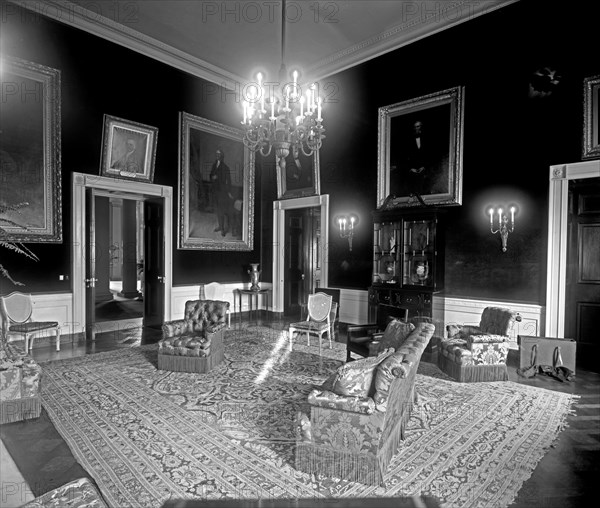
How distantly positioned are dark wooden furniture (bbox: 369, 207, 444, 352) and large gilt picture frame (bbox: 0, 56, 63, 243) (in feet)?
19.8

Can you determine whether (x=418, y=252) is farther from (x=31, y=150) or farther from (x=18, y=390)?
(x=31, y=150)

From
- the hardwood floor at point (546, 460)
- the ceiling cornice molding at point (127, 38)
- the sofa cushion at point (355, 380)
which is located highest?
the ceiling cornice molding at point (127, 38)

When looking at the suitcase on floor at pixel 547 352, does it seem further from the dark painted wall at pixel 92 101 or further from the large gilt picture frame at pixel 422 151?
the dark painted wall at pixel 92 101

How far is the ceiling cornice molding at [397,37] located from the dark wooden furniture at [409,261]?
3502 mm

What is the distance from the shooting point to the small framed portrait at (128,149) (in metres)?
7.45

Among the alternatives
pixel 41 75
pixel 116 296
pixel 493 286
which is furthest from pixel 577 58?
pixel 116 296

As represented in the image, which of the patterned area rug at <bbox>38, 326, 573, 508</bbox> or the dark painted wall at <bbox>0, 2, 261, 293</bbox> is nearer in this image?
the patterned area rug at <bbox>38, 326, 573, 508</bbox>

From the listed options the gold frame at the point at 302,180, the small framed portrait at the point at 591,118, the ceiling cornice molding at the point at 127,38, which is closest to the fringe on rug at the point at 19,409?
the ceiling cornice molding at the point at 127,38

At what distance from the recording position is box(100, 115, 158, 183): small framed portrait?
7445 millimetres

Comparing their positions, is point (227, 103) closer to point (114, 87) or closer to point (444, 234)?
point (114, 87)

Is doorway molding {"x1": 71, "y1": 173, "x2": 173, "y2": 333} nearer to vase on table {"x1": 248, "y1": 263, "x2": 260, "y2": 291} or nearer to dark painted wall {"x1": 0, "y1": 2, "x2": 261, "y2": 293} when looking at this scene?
dark painted wall {"x1": 0, "y1": 2, "x2": 261, "y2": 293}

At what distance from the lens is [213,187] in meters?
9.44

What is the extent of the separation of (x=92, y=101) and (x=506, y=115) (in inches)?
298

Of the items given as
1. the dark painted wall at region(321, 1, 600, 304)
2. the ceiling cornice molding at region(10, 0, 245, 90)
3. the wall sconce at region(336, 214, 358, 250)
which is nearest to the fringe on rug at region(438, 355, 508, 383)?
the dark painted wall at region(321, 1, 600, 304)
